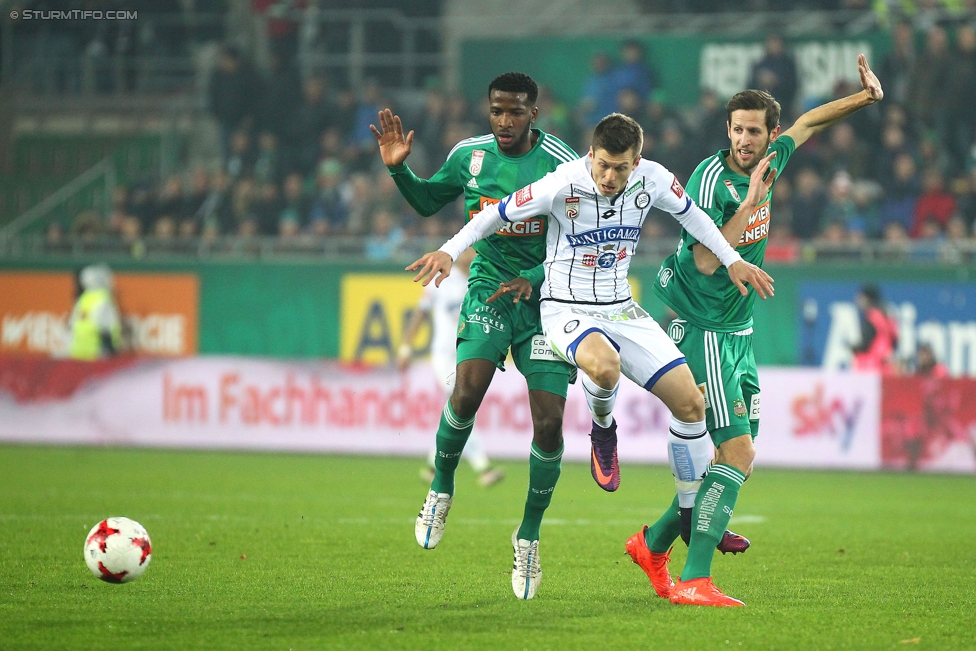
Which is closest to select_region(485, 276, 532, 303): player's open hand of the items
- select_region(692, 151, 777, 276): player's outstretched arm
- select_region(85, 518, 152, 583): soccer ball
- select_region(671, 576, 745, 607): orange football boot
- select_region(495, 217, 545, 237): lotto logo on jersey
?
select_region(495, 217, 545, 237): lotto logo on jersey

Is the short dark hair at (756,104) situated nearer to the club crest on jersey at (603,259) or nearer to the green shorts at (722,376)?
the club crest on jersey at (603,259)

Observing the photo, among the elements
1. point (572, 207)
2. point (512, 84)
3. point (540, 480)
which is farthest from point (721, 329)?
point (512, 84)

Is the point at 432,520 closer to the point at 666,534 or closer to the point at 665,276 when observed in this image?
the point at 666,534

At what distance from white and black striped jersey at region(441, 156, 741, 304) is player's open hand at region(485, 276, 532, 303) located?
14cm

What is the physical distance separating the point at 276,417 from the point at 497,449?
9.68 ft

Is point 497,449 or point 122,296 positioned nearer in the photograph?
point 497,449

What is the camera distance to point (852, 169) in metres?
17.9

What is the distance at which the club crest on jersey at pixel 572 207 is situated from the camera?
6707 millimetres

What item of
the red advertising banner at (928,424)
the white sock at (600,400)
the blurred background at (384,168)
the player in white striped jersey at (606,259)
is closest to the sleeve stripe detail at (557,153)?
the player in white striped jersey at (606,259)

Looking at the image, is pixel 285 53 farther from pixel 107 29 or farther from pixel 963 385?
pixel 963 385

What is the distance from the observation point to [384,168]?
778 inches

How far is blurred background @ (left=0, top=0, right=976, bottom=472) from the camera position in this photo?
54.4 ft

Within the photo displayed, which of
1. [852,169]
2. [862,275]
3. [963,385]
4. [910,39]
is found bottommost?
[963,385]

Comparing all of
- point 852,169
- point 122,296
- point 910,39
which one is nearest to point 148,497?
point 122,296
